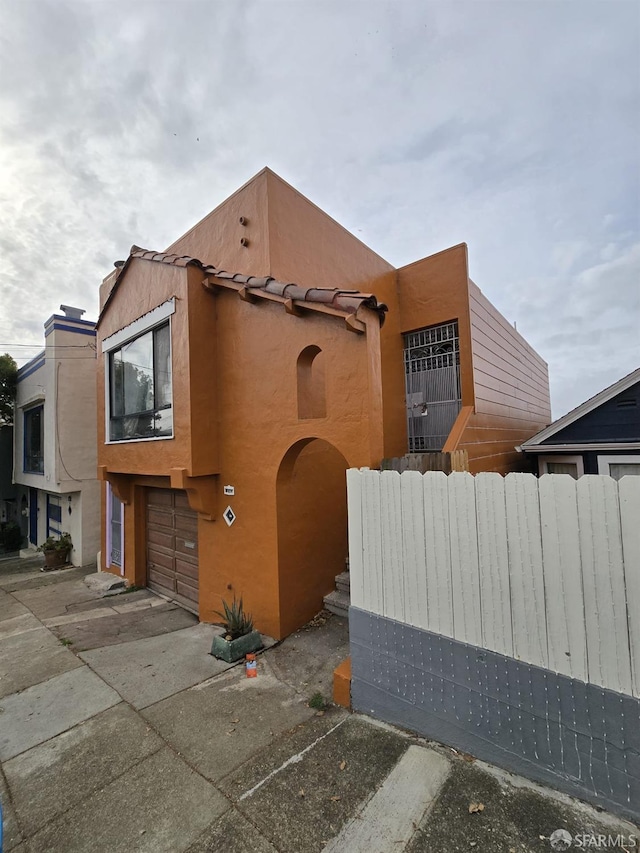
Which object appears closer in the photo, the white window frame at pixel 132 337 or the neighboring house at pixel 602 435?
the white window frame at pixel 132 337

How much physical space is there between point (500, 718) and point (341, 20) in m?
8.34

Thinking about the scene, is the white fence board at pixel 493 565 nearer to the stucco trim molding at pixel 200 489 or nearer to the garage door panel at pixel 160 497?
the stucco trim molding at pixel 200 489

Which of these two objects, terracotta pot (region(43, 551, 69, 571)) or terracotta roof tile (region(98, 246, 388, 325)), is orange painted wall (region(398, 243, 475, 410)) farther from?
terracotta pot (region(43, 551, 69, 571))

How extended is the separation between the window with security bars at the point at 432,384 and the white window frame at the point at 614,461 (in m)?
3.10

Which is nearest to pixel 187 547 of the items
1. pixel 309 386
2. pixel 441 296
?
pixel 309 386

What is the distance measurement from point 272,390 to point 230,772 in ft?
13.5

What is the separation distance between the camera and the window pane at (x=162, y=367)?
675cm

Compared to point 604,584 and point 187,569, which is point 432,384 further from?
point 187,569

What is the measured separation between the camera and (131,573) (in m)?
8.84

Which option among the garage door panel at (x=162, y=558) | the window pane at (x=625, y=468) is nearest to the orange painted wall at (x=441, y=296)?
the window pane at (x=625, y=468)

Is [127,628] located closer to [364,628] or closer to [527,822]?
[364,628]

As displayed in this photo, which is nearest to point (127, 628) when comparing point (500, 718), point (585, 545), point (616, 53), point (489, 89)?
point (500, 718)

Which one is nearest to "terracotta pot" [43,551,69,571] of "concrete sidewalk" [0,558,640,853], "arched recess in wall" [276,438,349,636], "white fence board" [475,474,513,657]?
"concrete sidewalk" [0,558,640,853]

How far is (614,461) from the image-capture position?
7477mm
